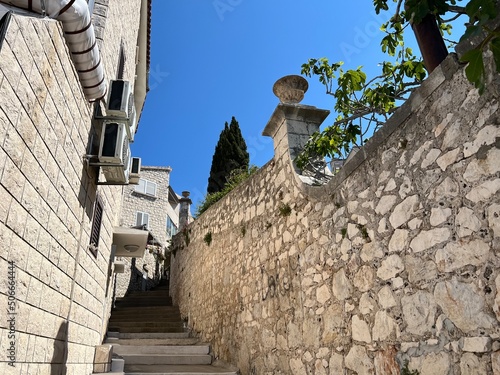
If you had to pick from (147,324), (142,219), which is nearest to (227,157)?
(142,219)

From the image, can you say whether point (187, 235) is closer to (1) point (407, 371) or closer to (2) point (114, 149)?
(2) point (114, 149)

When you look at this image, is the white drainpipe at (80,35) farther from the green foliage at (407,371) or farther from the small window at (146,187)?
the small window at (146,187)

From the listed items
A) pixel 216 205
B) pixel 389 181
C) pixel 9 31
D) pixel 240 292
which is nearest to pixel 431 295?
pixel 389 181

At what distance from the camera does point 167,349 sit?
280 inches

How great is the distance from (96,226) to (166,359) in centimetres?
308

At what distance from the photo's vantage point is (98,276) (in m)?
5.32

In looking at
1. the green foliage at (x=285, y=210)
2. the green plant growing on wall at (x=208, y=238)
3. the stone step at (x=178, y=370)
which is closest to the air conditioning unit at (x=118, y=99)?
the green foliage at (x=285, y=210)

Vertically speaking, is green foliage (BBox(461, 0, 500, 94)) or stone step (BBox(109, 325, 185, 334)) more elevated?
green foliage (BBox(461, 0, 500, 94))

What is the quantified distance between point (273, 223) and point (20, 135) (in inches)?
136

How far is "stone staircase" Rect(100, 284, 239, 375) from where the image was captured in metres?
6.19

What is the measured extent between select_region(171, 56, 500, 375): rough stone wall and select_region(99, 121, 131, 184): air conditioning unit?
2038 mm

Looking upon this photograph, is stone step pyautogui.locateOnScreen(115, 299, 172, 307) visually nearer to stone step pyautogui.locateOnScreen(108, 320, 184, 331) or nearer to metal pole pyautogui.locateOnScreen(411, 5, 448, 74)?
stone step pyautogui.locateOnScreen(108, 320, 184, 331)

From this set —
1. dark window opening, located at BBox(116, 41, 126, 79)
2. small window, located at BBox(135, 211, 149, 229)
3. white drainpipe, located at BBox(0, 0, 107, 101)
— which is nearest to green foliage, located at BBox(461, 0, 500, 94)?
white drainpipe, located at BBox(0, 0, 107, 101)

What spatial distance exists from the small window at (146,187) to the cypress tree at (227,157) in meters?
3.62
